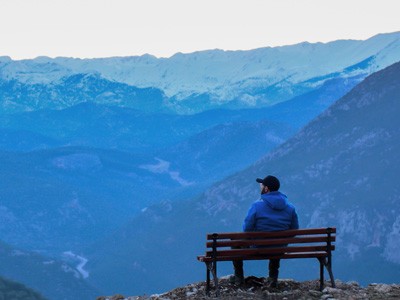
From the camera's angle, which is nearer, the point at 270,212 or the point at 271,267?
the point at 270,212

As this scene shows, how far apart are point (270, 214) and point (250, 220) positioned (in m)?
0.56

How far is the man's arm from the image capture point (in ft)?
65.7

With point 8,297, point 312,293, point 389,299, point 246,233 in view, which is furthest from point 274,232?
point 8,297

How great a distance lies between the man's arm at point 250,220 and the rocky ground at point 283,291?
5.67 feet

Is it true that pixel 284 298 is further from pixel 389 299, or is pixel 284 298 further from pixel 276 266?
pixel 389 299

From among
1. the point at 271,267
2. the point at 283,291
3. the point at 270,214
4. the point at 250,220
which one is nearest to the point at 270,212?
the point at 270,214

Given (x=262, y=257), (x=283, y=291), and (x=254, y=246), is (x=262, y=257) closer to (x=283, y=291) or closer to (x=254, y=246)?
(x=254, y=246)

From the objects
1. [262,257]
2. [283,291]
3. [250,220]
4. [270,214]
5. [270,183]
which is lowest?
[283,291]

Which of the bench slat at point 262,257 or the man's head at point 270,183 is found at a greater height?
the man's head at point 270,183

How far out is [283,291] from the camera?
20.8 metres

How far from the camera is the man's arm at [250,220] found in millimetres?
20031

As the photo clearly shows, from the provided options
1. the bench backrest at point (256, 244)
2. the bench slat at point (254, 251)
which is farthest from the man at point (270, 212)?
the bench slat at point (254, 251)

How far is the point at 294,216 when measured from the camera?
67.2 feet

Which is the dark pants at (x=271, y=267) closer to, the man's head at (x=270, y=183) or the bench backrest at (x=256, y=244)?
the bench backrest at (x=256, y=244)
